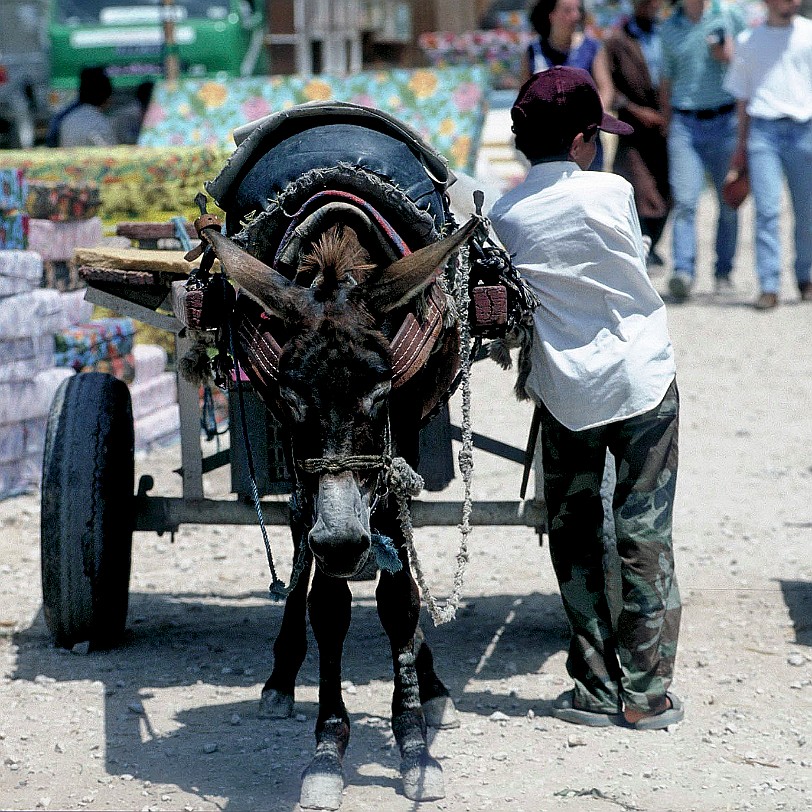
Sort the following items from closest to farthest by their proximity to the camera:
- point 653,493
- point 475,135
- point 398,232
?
point 398,232 → point 653,493 → point 475,135

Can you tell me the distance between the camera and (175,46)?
14047 mm

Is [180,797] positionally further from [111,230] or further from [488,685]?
[111,230]

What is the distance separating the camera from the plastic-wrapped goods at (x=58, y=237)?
7.26 m

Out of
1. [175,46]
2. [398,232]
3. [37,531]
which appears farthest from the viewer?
[175,46]

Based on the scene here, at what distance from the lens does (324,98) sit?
11.2 metres

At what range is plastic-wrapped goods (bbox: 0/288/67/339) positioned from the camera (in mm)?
6520

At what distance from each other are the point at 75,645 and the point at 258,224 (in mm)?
1854

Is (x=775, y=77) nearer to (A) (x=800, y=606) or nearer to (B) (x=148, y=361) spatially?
(B) (x=148, y=361)

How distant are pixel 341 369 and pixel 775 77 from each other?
7.47 m

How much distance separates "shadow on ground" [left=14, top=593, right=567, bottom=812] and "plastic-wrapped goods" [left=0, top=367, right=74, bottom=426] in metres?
1.62

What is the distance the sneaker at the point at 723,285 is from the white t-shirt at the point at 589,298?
7471 mm

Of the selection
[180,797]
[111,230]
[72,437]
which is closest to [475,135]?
[111,230]

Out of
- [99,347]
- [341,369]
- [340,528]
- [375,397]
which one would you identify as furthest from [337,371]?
[99,347]

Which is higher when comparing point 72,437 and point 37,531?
point 72,437
